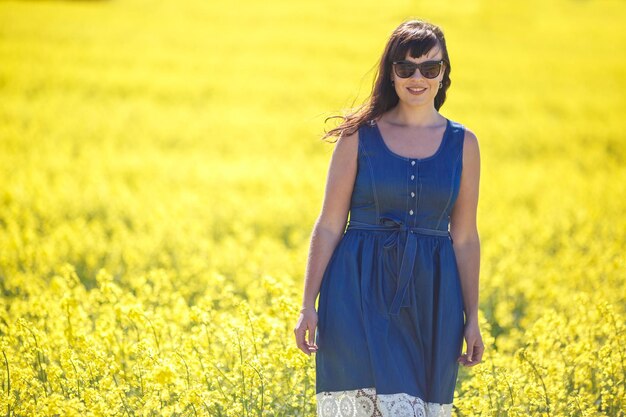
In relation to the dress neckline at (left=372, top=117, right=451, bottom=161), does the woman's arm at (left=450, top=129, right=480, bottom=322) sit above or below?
below

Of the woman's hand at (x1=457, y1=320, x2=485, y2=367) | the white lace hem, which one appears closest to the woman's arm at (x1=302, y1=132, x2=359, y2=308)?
the white lace hem

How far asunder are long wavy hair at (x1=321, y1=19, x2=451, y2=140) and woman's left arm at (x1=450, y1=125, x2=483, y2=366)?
332 millimetres

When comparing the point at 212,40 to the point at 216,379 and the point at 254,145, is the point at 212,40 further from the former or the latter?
the point at 216,379

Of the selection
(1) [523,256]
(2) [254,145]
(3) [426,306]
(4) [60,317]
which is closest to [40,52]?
(2) [254,145]

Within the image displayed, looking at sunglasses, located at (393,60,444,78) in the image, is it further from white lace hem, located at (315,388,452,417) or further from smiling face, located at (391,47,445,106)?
white lace hem, located at (315,388,452,417)

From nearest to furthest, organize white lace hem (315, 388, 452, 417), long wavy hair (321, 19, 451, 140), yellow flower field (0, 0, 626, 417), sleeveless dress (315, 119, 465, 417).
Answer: white lace hem (315, 388, 452, 417)
sleeveless dress (315, 119, 465, 417)
long wavy hair (321, 19, 451, 140)
yellow flower field (0, 0, 626, 417)

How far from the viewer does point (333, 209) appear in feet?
11.7

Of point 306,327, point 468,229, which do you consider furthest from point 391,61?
point 306,327

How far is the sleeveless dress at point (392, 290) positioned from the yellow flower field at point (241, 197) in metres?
0.42

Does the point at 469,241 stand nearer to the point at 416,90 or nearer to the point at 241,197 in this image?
the point at 416,90

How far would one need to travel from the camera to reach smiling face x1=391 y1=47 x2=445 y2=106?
3.59 m

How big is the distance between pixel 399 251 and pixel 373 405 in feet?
1.81

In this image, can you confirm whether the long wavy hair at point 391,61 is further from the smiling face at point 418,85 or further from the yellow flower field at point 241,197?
the yellow flower field at point 241,197

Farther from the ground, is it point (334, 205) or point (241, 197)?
point (334, 205)
